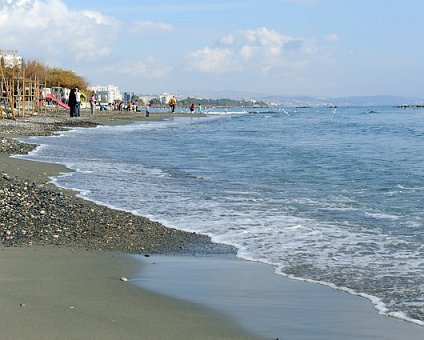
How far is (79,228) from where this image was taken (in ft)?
31.1

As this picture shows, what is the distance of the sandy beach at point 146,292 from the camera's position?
5.21 m

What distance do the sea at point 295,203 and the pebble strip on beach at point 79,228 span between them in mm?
491

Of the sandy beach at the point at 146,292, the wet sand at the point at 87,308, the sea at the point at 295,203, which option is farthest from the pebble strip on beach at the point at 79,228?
the wet sand at the point at 87,308

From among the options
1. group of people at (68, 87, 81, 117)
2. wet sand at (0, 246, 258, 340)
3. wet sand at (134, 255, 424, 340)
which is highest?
group of people at (68, 87, 81, 117)

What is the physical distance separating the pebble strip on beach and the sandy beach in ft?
0.05

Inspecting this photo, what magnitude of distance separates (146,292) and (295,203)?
6983mm

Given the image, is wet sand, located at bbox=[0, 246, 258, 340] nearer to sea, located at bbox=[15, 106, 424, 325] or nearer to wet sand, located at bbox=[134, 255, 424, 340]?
wet sand, located at bbox=[134, 255, 424, 340]

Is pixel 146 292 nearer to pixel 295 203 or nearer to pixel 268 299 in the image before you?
pixel 268 299

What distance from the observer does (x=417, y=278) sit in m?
7.25

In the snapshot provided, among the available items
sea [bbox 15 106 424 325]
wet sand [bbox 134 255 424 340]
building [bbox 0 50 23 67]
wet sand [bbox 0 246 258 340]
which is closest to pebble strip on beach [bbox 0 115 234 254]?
sea [bbox 15 106 424 325]

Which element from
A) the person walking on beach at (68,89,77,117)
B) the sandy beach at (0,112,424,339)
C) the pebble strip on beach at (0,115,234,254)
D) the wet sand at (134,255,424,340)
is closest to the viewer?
the sandy beach at (0,112,424,339)

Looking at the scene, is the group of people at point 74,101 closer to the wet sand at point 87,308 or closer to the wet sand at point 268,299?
the wet sand at point 268,299

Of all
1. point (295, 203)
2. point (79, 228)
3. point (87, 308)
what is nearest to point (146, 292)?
point (87, 308)

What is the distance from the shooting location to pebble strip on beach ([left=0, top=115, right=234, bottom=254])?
28.3 feet
